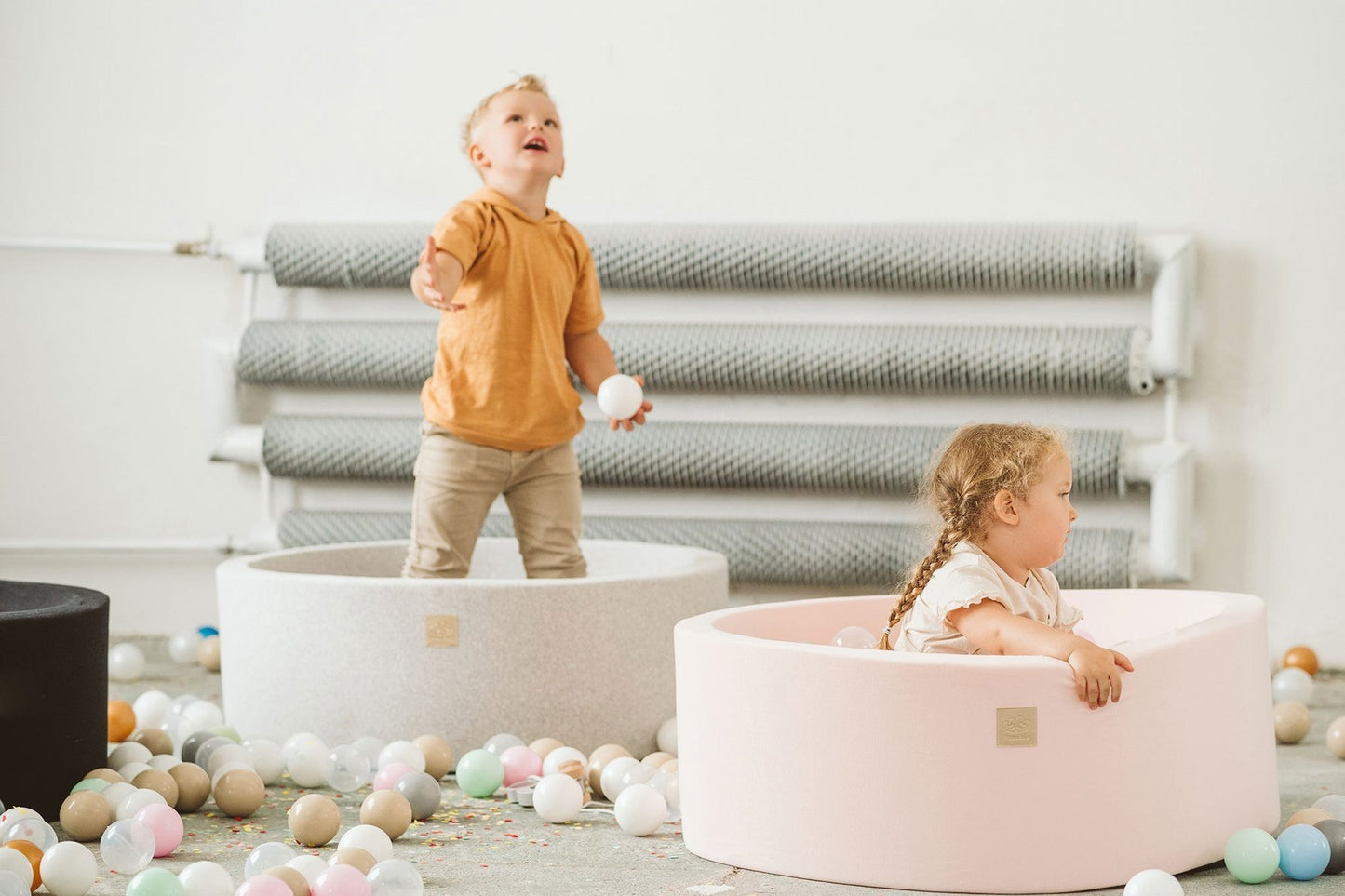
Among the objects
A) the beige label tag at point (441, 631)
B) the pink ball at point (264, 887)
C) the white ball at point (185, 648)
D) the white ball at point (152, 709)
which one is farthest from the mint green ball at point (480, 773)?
the white ball at point (185, 648)

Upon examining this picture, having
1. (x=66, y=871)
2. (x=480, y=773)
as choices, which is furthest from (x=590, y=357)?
(x=66, y=871)

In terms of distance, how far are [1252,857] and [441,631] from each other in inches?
42.7

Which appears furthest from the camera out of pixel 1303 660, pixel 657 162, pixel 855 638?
pixel 657 162

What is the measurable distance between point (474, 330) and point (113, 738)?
32.0 inches

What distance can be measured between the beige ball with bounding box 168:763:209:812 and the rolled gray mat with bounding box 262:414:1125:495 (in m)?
1.35

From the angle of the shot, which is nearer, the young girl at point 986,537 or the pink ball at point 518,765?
the young girl at point 986,537

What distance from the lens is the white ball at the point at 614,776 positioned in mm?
1930

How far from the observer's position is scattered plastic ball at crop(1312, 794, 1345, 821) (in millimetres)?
1761

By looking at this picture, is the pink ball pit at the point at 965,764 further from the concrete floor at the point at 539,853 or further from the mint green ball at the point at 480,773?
the mint green ball at the point at 480,773

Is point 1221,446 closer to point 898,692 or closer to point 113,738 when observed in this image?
point 898,692

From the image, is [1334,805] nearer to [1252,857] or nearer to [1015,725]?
[1252,857]

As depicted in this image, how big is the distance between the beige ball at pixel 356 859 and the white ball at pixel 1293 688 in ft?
5.35

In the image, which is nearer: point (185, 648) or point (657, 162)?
point (185, 648)

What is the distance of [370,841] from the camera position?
1631 mm
